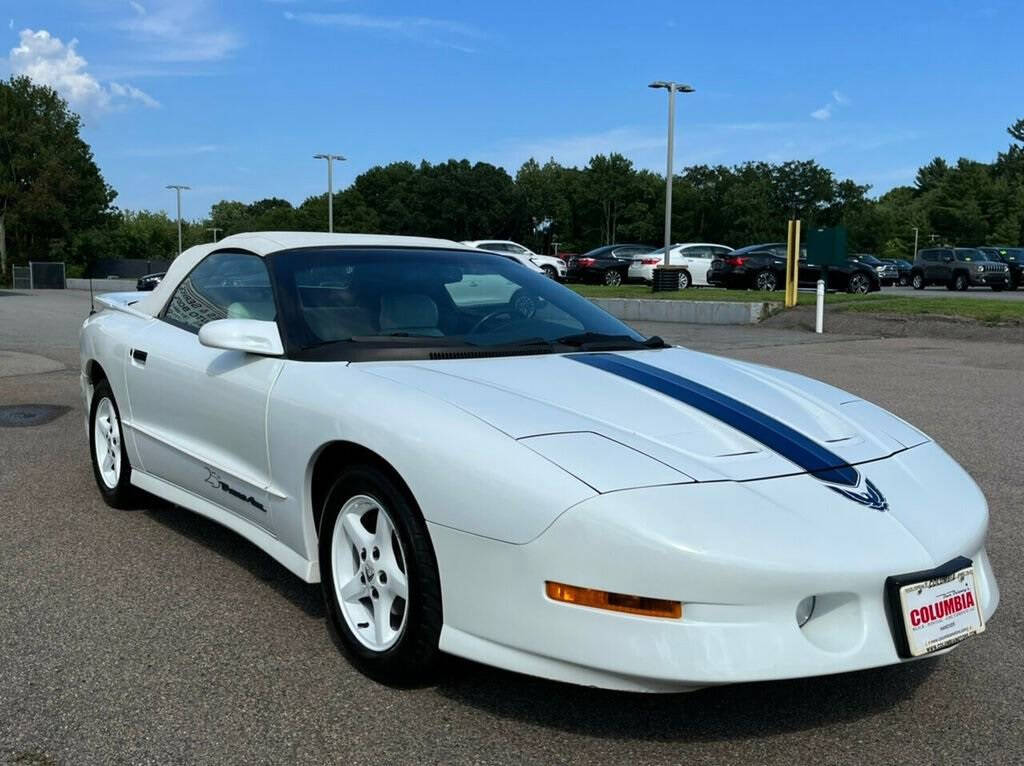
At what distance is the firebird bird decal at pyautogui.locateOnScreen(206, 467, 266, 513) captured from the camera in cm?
358

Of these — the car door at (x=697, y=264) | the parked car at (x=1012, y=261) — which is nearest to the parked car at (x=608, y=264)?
the car door at (x=697, y=264)

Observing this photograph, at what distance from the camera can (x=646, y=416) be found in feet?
9.73

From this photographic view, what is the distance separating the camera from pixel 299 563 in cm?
335

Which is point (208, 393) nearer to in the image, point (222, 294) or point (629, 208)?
point (222, 294)

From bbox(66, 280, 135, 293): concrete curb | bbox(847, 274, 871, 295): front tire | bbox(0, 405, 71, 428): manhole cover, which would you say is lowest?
bbox(66, 280, 135, 293): concrete curb

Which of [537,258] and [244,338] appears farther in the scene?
[537,258]

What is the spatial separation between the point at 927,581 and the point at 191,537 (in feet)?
10.6

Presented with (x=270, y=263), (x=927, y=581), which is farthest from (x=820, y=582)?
(x=270, y=263)

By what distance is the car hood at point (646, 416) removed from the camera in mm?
2664

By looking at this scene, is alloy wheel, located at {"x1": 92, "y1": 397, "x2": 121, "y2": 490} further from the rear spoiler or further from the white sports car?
the white sports car

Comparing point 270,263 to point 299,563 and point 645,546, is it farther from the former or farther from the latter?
point 645,546

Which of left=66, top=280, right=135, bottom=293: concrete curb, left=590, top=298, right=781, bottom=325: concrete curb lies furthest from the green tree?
left=590, top=298, right=781, bottom=325: concrete curb

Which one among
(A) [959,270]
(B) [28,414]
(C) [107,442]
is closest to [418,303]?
(C) [107,442]

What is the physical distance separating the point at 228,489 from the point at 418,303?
0.99 metres
